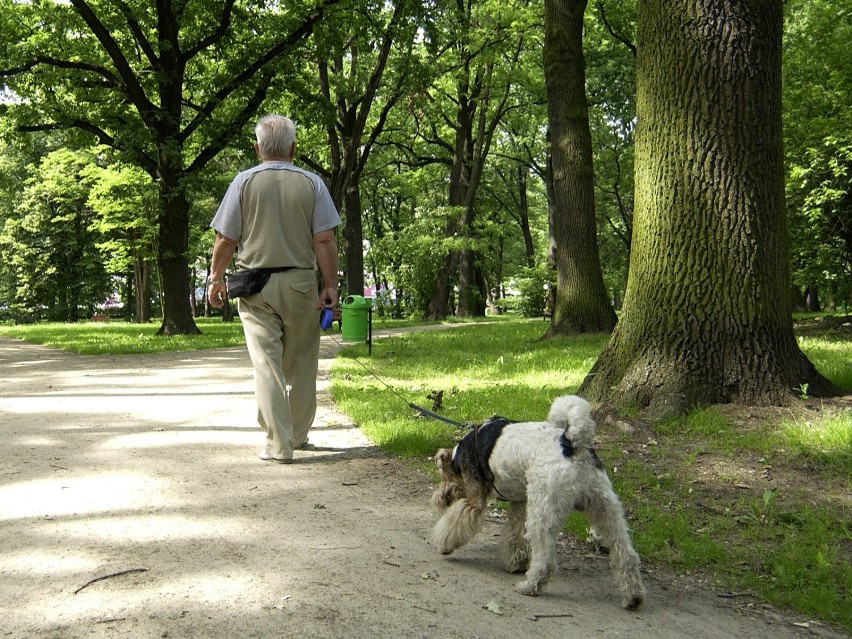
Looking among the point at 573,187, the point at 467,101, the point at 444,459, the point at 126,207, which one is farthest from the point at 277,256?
the point at 126,207

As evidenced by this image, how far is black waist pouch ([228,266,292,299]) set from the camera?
5613mm

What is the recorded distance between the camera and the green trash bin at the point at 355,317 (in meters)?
13.0

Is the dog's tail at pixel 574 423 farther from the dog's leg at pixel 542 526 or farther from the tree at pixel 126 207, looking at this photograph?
the tree at pixel 126 207

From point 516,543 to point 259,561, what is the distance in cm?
124

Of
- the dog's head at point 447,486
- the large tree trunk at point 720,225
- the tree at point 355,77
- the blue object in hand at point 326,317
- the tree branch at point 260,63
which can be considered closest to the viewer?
the dog's head at point 447,486

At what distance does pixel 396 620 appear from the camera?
3.01 m

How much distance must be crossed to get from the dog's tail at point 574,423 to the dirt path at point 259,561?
28.1 inches

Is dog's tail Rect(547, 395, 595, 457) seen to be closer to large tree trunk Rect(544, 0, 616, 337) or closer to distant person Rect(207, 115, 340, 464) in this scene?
distant person Rect(207, 115, 340, 464)

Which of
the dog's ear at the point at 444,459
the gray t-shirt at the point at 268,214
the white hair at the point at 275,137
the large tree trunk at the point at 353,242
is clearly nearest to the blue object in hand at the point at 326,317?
the gray t-shirt at the point at 268,214

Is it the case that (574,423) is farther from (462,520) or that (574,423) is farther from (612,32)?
(612,32)

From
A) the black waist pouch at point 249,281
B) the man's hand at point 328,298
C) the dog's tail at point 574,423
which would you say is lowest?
the dog's tail at point 574,423

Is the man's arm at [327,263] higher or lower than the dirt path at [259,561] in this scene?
higher

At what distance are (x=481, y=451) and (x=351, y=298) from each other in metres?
9.71

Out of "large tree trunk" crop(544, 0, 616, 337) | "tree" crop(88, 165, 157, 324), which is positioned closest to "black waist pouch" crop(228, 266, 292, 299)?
"large tree trunk" crop(544, 0, 616, 337)
